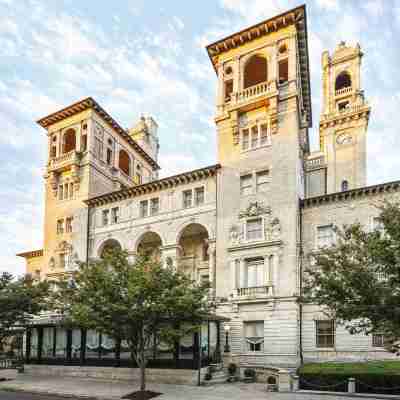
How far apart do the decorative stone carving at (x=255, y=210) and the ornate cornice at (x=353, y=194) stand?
3.11 m

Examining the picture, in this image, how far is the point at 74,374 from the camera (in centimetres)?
3709

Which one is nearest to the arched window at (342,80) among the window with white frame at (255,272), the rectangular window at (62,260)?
the window with white frame at (255,272)

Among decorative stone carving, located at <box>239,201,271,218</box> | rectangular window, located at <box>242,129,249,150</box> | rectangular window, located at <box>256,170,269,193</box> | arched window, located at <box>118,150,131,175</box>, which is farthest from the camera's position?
arched window, located at <box>118,150,131,175</box>

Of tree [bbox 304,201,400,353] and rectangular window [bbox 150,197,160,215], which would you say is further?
rectangular window [bbox 150,197,160,215]

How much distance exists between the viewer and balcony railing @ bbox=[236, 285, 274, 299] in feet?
119

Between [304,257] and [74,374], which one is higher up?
[304,257]

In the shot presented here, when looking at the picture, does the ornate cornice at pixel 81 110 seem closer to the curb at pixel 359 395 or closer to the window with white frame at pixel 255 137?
the window with white frame at pixel 255 137

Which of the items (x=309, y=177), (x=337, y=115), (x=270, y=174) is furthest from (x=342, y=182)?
(x=270, y=174)

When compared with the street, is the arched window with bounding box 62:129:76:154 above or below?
above

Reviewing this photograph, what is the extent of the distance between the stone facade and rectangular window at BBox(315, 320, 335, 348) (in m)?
0.37

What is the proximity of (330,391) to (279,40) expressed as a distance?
2965 cm

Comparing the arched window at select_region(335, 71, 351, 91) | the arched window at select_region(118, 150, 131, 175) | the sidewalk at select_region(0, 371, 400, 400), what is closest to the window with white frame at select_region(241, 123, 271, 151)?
the sidewalk at select_region(0, 371, 400, 400)

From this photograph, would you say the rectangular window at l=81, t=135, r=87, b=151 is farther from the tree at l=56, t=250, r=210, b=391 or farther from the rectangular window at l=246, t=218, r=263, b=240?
the tree at l=56, t=250, r=210, b=391

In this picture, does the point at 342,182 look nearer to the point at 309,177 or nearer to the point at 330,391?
the point at 309,177
